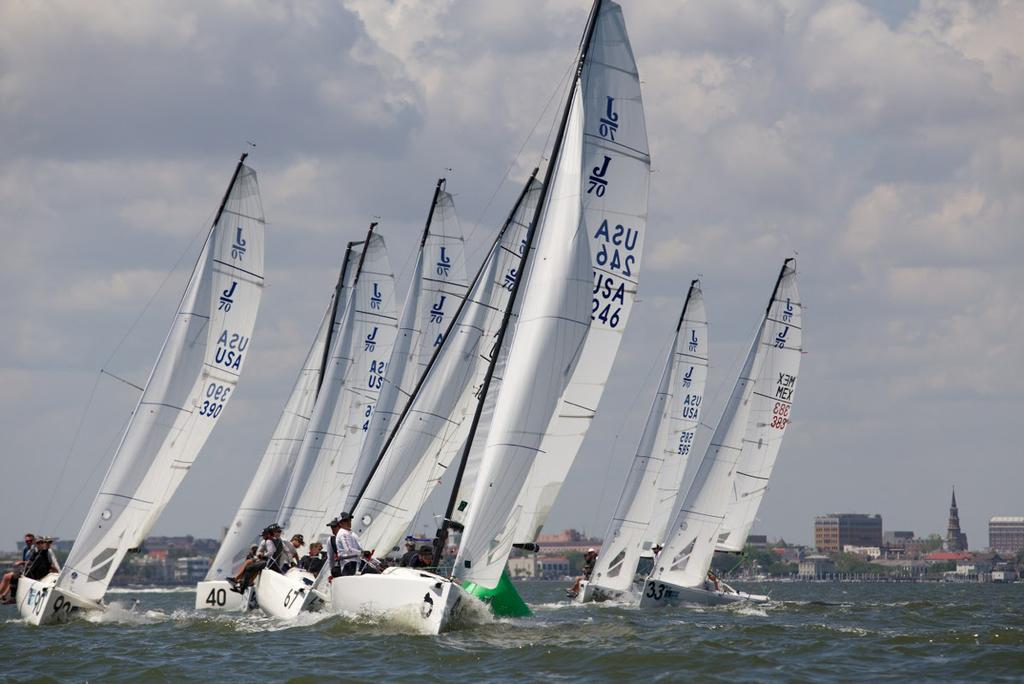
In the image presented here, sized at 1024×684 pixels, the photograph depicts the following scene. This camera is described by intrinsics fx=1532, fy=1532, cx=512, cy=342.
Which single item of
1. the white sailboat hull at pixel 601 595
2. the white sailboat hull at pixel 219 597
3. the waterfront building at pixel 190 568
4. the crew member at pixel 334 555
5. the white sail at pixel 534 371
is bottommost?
the white sailboat hull at pixel 219 597

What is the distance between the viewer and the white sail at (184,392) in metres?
27.9

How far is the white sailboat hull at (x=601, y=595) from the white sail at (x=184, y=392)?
13329 millimetres

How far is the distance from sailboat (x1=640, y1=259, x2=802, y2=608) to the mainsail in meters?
14.3

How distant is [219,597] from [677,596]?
11.8 metres

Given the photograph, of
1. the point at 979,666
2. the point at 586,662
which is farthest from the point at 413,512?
the point at 979,666

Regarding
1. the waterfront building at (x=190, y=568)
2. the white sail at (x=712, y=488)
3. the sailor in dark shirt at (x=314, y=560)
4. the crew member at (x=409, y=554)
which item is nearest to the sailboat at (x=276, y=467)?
the sailor in dark shirt at (x=314, y=560)

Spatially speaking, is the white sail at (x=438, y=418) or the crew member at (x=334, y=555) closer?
the crew member at (x=334, y=555)

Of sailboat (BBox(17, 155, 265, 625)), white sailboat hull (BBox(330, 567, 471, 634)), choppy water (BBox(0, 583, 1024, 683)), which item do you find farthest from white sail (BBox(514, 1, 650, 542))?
sailboat (BBox(17, 155, 265, 625))

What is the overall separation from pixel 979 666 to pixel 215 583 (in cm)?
1652

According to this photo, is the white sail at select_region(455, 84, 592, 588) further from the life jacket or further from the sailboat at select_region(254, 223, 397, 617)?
the sailboat at select_region(254, 223, 397, 617)

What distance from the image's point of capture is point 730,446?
129ft

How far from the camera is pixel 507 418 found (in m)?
23.2

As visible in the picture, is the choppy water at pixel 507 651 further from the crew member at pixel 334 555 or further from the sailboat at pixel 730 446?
the sailboat at pixel 730 446

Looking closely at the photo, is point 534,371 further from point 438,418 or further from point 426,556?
point 438,418
